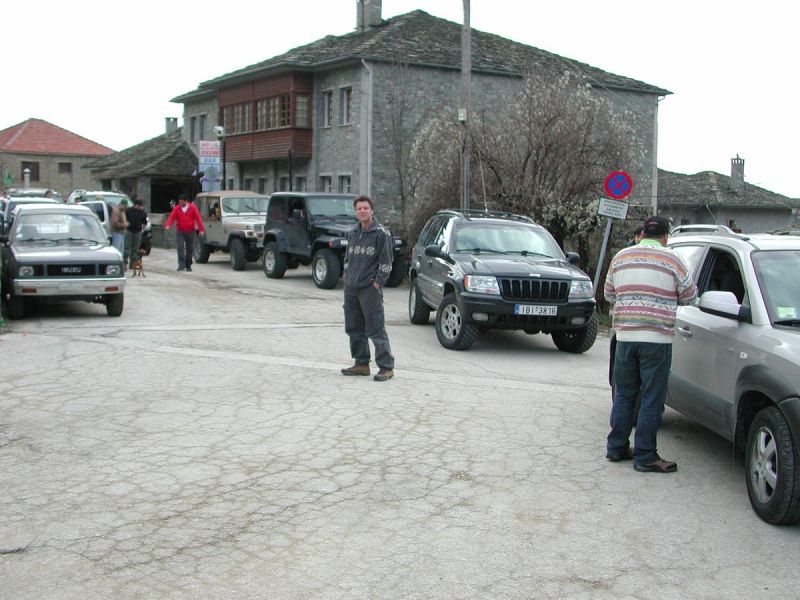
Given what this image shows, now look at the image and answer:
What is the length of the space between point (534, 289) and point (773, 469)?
629 centimetres

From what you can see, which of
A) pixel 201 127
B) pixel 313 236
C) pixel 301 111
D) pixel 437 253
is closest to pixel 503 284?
pixel 437 253

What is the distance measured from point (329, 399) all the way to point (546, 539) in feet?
12.9

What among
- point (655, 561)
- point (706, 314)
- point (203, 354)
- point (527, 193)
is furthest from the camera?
point (527, 193)

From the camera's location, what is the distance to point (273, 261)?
74.7 feet

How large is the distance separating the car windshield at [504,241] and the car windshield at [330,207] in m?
8.41

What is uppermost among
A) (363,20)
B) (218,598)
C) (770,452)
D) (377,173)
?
(363,20)

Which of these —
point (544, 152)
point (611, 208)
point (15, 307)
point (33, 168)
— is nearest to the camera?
point (15, 307)

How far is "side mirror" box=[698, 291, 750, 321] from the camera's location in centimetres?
620

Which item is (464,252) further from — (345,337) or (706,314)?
(706,314)

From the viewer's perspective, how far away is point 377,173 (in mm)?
35281

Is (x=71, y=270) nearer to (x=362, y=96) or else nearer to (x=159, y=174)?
(x=362, y=96)

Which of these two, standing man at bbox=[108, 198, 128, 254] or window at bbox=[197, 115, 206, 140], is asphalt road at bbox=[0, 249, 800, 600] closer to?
standing man at bbox=[108, 198, 128, 254]

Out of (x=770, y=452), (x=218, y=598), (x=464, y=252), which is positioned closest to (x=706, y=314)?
(x=770, y=452)

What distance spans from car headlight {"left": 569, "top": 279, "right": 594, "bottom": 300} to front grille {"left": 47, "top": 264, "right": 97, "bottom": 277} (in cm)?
702
